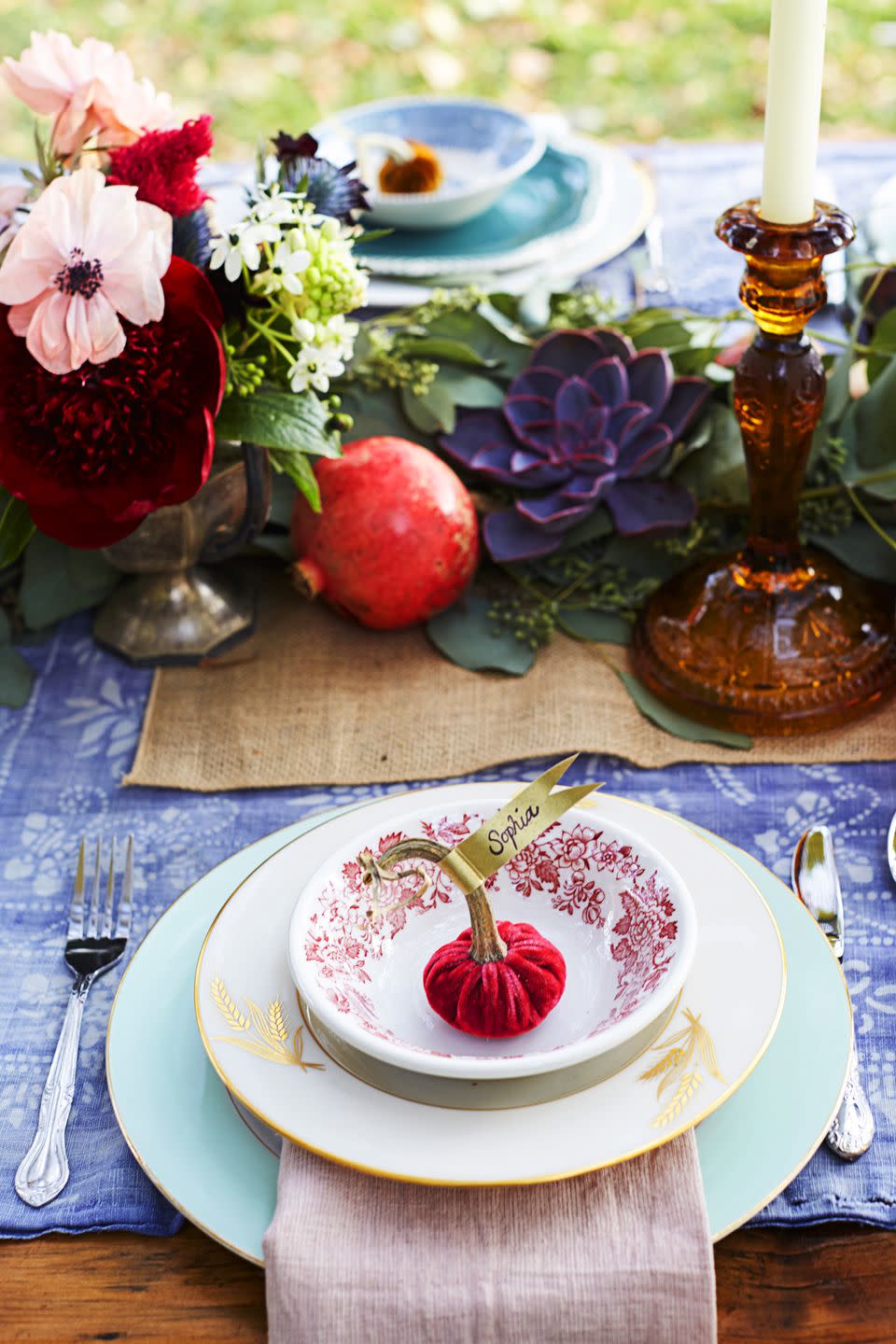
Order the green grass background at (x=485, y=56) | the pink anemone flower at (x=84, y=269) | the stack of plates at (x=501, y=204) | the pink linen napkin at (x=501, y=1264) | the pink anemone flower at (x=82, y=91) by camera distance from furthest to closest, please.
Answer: the green grass background at (x=485, y=56), the stack of plates at (x=501, y=204), the pink anemone flower at (x=82, y=91), the pink anemone flower at (x=84, y=269), the pink linen napkin at (x=501, y=1264)

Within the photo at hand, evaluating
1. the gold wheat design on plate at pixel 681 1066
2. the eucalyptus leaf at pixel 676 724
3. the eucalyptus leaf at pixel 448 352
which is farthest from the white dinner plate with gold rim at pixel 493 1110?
the eucalyptus leaf at pixel 448 352

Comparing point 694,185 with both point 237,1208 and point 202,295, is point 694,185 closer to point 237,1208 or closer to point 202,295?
point 202,295

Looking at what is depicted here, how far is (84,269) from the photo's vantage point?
0.73 m

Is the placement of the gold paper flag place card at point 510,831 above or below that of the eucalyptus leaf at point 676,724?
above

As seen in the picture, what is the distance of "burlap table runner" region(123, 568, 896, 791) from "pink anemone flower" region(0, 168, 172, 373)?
27cm

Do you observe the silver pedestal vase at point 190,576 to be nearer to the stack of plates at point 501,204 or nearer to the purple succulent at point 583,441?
the purple succulent at point 583,441

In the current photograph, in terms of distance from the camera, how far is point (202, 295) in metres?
0.77

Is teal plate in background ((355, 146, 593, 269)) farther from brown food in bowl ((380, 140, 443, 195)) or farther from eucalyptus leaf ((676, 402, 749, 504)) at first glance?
eucalyptus leaf ((676, 402, 749, 504))

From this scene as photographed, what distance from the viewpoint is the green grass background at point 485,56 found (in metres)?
2.79

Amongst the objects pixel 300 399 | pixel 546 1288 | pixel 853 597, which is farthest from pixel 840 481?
pixel 546 1288

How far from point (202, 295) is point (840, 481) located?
0.46 m

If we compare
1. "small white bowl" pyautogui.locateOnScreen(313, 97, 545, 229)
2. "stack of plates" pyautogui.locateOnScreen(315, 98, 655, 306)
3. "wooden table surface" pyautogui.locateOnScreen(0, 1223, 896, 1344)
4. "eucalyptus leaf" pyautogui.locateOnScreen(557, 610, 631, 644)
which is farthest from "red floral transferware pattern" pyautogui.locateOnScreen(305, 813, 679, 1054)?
"small white bowl" pyautogui.locateOnScreen(313, 97, 545, 229)

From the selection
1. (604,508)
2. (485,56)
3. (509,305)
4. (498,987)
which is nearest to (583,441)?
(604,508)

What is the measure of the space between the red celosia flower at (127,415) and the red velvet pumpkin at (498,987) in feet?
1.05
